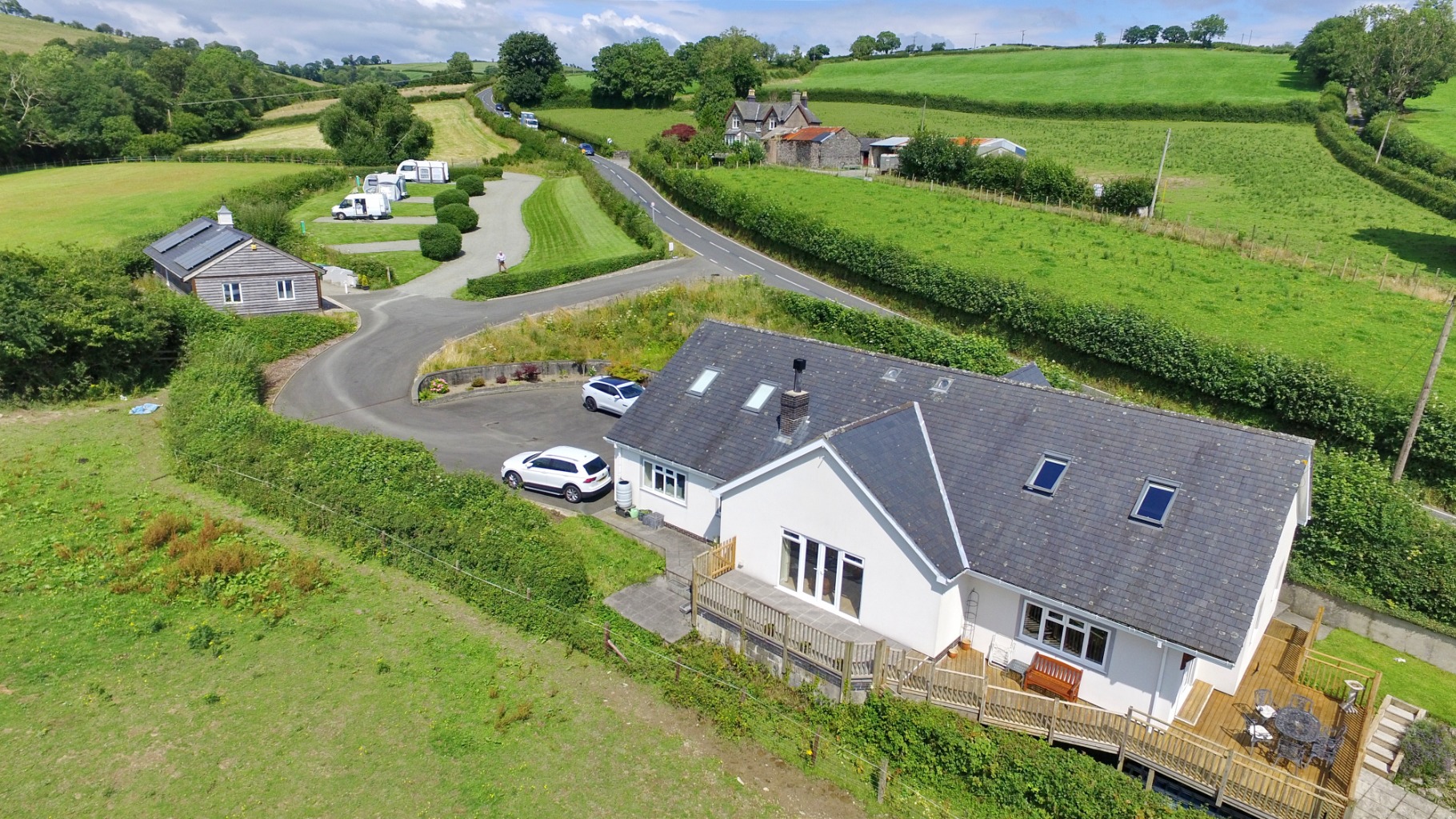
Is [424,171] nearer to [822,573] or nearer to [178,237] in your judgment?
[178,237]

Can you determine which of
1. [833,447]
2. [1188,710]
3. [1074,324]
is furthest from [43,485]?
[1074,324]

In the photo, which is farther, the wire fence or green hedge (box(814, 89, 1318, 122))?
green hedge (box(814, 89, 1318, 122))

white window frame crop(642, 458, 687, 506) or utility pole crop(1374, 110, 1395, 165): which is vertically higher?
utility pole crop(1374, 110, 1395, 165)

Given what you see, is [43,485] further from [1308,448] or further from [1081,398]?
[1308,448]

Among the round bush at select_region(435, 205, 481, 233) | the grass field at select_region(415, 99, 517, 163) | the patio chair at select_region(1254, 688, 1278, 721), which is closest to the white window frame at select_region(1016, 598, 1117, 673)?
the patio chair at select_region(1254, 688, 1278, 721)

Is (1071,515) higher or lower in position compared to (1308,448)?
lower

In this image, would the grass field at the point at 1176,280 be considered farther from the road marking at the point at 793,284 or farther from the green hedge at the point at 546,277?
the green hedge at the point at 546,277

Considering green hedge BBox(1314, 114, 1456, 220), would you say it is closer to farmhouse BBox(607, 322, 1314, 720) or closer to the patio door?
farmhouse BBox(607, 322, 1314, 720)
